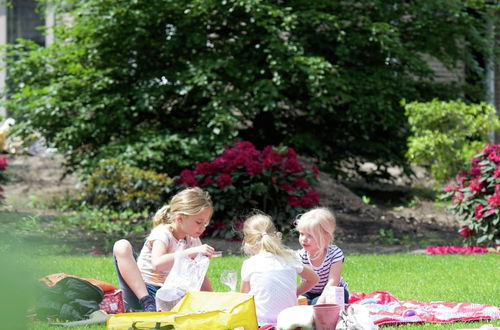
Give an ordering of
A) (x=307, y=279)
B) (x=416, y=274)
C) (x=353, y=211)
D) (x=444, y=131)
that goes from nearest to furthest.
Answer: (x=307, y=279) < (x=416, y=274) < (x=444, y=131) < (x=353, y=211)

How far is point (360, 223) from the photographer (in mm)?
10625

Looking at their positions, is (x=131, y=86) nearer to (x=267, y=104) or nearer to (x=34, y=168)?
(x=267, y=104)

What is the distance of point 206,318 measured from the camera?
3674 mm

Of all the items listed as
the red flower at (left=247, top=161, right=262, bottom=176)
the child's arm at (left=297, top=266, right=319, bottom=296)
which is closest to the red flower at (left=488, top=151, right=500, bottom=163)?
the red flower at (left=247, top=161, right=262, bottom=176)

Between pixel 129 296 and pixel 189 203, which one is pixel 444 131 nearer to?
pixel 189 203

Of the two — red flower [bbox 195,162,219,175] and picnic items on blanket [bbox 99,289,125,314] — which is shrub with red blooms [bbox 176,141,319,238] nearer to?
red flower [bbox 195,162,219,175]

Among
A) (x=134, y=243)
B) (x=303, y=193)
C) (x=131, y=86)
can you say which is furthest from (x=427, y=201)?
(x=134, y=243)

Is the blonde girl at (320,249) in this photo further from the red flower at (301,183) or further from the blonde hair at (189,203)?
the red flower at (301,183)

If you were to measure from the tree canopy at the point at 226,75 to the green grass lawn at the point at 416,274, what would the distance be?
3.38 m

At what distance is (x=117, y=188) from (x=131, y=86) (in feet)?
5.86

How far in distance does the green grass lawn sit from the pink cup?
70 cm

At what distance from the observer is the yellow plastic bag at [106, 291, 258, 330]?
3.63 metres

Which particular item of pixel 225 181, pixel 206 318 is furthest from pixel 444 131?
pixel 206 318

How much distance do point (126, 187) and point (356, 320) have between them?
699 cm
